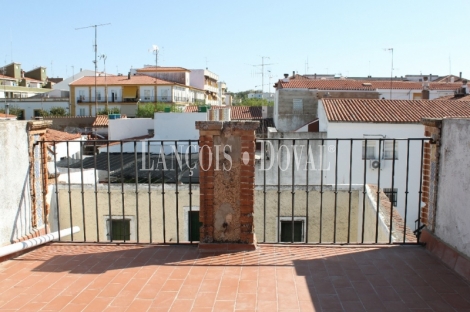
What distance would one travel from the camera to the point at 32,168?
Result: 482 centimetres

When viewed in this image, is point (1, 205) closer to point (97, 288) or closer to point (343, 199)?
point (97, 288)

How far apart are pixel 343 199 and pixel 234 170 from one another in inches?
227

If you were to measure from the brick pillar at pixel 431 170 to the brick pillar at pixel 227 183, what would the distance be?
6.10 feet

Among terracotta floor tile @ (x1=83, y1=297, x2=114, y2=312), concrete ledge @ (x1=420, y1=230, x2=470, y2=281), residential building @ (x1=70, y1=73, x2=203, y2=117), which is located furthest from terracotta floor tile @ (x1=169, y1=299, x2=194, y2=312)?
residential building @ (x1=70, y1=73, x2=203, y2=117)

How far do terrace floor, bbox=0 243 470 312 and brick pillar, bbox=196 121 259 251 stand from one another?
22 centimetres

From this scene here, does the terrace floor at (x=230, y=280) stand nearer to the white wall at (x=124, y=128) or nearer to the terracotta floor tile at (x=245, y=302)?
the terracotta floor tile at (x=245, y=302)

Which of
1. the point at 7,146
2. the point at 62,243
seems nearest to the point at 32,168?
the point at 7,146

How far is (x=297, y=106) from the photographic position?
29406 millimetres

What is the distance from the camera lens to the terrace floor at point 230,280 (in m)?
3.47

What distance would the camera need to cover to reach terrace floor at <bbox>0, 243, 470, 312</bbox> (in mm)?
3475

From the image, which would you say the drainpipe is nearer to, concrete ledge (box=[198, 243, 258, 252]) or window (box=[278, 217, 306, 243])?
concrete ledge (box=[198, 243, 258, 252])

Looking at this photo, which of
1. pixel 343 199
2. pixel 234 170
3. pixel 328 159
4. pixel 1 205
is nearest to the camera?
pixel 1 205

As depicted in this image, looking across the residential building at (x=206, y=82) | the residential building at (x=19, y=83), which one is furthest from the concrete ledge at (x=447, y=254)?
the residential building at (x=206, y=82)

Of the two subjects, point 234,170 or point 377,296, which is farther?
point 234,170
